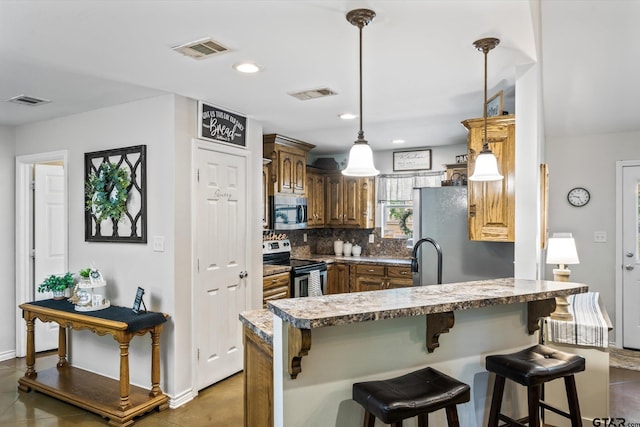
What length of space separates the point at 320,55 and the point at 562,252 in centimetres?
215

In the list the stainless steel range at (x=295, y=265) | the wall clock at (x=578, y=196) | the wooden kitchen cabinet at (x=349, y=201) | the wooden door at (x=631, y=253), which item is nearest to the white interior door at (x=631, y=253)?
the wooden door at (x=631, y=253)

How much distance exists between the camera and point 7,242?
425 centimetres

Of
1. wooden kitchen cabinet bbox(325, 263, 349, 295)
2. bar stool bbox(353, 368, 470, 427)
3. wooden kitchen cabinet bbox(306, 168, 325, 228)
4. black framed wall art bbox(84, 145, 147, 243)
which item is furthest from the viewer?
wooden kitchen cabinet bbox(306, 168, 325, 228)

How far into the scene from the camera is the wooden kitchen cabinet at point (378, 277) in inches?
206

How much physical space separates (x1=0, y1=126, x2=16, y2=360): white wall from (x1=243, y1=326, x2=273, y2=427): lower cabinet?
3450 mm

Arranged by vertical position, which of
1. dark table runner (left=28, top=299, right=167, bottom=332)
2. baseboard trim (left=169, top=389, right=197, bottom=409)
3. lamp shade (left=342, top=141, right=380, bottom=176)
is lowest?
baseboard trim (left=169, top=389, right=197, bottom=409)

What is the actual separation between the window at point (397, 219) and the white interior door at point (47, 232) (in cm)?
408

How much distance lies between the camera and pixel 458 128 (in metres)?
4.38

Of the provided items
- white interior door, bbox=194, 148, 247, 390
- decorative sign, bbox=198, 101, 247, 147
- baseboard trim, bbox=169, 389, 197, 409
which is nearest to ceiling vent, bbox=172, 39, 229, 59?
decorative sign, bbox=198, 101, 247, 147

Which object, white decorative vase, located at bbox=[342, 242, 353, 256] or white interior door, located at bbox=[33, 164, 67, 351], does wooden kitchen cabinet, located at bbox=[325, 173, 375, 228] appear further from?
white interior door, located at bbox=[33, 164, 67, 351]

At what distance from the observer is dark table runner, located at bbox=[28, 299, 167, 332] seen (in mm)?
2906

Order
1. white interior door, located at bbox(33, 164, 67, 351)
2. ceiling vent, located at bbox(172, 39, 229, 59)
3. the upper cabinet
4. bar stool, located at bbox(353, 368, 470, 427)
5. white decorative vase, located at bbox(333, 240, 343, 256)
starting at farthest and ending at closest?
1. white decorative vase, located at bbox(333, 240, 343, 256)
2. the upper cabinet
3. white interior door, located at bbox(33, 164, 67, 351)
4. ceiling vent, located at bbox(172, 39, 229, 59)
5. bar stool, located at bbox(353, 368, 470, 427)

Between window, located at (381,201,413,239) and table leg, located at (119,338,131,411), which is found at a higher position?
window, located at (381,201,413,239)

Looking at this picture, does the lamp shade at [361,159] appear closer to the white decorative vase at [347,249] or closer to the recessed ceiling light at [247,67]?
the recessed ceiling light at [247,67]
